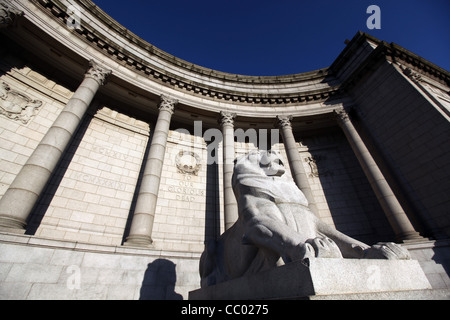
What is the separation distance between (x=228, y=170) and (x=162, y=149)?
387 cm

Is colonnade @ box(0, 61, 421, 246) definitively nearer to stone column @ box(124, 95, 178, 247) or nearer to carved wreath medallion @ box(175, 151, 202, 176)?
stone column @ box(124, 95, 178, 247)

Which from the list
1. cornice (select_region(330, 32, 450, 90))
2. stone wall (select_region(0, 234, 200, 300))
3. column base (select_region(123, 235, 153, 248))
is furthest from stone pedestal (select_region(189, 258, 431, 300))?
cornice (select_region(330, 32, 450, 90))

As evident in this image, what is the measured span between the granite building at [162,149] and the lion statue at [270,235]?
4.91 m

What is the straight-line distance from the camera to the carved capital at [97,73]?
11.3 meters

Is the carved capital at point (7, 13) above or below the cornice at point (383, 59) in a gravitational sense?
below

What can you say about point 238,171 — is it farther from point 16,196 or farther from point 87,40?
point 87,40

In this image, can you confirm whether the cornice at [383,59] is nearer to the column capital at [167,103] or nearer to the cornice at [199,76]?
the cornice at [199,76]

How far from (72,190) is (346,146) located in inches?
710

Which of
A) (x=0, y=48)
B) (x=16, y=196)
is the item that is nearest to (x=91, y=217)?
(x=16, y=196)

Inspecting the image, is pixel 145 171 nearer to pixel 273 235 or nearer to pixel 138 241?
pixel 138 241

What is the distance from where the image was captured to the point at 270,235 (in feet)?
10.3

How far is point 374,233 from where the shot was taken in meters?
12.9

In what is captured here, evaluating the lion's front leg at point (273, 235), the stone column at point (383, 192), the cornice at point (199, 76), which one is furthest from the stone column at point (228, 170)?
the stone column at point (383, 192)

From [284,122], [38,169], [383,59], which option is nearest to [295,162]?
[284,122]
